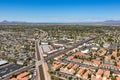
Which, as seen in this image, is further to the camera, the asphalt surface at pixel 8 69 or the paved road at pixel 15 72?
the asphalt surface at pixel 8 69

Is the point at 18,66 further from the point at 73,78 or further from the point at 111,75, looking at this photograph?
the point at 111,75

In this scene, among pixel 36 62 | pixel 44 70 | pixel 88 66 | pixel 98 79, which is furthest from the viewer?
pixel 36 62

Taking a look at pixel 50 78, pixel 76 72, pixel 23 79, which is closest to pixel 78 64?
pixel 76 72

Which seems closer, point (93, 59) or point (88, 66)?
point (88, 66)

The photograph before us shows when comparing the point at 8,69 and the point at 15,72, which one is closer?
the point at 15,72

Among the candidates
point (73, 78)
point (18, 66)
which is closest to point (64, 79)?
point (73, 78)

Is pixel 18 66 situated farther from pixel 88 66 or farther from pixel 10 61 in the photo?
pixel 88 66

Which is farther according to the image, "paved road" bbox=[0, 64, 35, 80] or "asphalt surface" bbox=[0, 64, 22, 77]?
"asphalt surface" bbox=[0, 64, 22, 77]

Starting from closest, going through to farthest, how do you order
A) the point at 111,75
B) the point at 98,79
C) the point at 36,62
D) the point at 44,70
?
the point at 98,79 < the point at 111,75 < the point at 44,70 < the point at 36,62

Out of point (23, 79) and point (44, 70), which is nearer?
point (23, 79)
